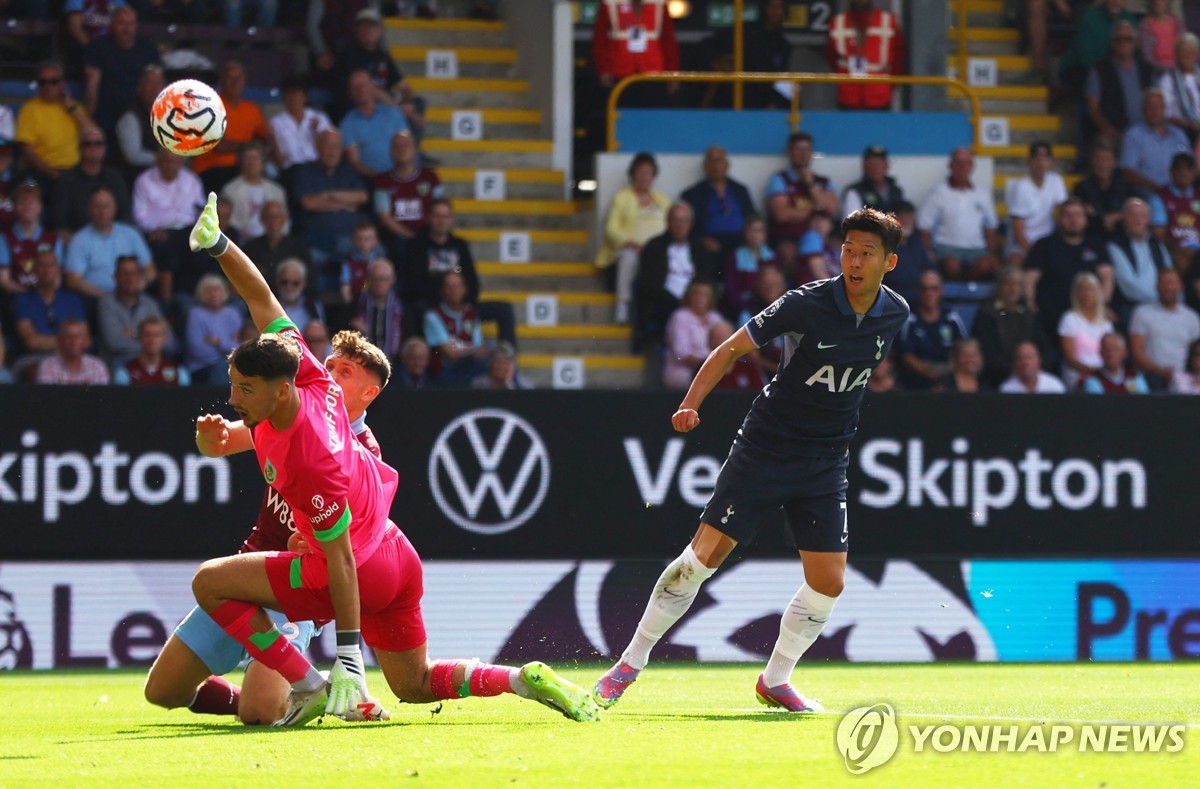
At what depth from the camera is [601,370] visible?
1511 centimetres

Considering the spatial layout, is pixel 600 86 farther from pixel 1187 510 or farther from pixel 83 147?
pixel 1187 510

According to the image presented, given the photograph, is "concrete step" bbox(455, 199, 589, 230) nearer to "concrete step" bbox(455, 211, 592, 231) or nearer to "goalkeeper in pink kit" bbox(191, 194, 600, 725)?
"concrete step" bbox(455, 211, 592, 231)

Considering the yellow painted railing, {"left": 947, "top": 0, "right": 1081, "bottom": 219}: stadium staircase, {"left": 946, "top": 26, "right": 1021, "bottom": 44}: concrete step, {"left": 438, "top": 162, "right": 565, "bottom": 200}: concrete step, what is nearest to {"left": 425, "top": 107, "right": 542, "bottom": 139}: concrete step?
{"left": 438, "top": 162, "right": 565, "bottom": 200}: concrete step

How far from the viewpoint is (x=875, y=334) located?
7641 mm

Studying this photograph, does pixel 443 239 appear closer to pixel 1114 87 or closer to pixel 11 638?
pixel 11 638

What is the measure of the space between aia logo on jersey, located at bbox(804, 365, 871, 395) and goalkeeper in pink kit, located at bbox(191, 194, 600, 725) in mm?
1681

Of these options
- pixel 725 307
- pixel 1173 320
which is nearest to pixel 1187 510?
pixel 1173 320

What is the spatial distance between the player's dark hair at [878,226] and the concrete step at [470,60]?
1007cm

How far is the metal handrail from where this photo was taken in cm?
1592

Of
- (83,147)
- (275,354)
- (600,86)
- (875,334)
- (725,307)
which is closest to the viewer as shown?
(275,354)

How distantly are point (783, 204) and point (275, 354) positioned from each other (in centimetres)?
941

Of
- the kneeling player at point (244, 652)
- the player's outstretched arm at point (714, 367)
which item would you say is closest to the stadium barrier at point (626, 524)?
the kneeling player at point (244, 652)

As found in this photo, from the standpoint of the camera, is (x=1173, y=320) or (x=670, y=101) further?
A: (x=670, y=101)

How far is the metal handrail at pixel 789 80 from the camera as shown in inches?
627
